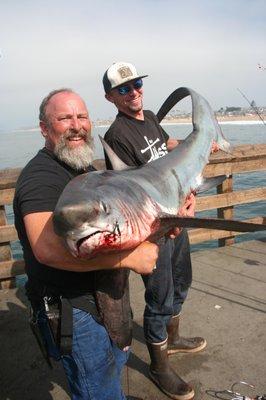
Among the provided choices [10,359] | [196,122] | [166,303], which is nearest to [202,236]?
[196,122]

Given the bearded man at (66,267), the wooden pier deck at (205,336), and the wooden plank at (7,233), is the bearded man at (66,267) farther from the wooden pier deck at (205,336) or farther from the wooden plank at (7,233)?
the wooden plank at (7,233)

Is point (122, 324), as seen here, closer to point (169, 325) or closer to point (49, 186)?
point (49, 186)

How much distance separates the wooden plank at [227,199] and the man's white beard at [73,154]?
369 centimetres

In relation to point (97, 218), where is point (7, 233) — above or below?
below

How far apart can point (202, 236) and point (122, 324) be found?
154 inches

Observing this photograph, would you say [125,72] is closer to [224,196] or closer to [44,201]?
[44,201]

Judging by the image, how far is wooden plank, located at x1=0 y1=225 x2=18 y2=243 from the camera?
4848mm

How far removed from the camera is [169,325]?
3.67 m

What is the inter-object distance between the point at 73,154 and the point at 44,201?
42 cm

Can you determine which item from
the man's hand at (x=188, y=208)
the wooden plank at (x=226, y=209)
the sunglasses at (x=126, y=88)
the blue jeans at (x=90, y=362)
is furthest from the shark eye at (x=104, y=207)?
the wooden plank at (x=226, y=209)

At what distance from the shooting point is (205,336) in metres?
3.86

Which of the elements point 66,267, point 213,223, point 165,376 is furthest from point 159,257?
point 66,267

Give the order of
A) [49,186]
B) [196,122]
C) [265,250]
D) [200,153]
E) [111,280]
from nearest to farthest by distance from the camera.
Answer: [49,186], [111,280], [200,153], [196,122], [265,250]

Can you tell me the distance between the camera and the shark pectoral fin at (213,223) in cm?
185
